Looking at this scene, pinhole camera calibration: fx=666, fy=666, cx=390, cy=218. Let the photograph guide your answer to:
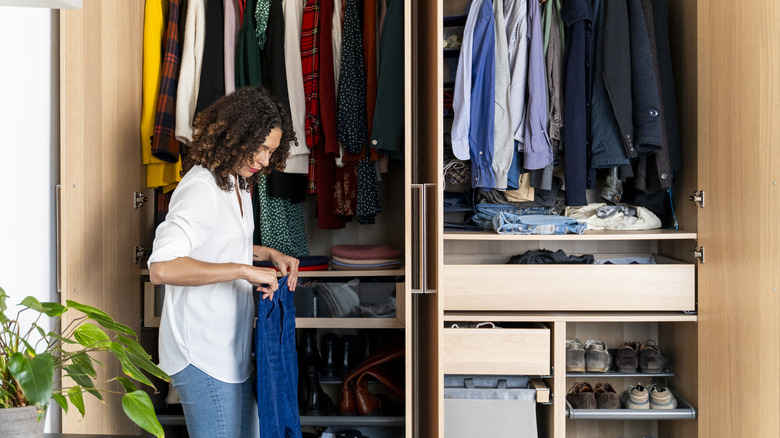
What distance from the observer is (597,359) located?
104 inches

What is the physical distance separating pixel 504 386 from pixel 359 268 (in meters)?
0.72

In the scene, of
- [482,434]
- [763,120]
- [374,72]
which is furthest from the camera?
[374,72]

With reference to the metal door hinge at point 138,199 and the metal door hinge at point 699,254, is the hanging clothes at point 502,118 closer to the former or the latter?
the metal door hinge at point 699,254

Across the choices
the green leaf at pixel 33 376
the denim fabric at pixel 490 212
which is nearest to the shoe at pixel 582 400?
the denim fabric at pixel 490 212

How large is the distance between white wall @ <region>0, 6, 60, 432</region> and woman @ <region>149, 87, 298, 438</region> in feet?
1.57

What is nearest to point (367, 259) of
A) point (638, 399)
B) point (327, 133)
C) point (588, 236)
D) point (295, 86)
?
point (327, 133)

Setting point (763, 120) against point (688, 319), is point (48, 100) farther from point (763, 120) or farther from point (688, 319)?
point (688, 319)

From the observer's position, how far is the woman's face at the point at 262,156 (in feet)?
5.99

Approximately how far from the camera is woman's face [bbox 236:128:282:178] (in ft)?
5.99

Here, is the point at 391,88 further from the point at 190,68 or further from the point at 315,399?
the point at 315,399

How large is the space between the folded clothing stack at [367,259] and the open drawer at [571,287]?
0.30 meters

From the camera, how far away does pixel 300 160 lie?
2.68 m

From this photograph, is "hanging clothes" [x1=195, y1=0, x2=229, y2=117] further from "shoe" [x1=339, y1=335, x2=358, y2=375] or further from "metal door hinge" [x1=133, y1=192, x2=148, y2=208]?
"shoe" [x1=339, y1=335, x2=358, y2=375]

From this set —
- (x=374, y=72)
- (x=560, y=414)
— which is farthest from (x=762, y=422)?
(x=374, y=72)
